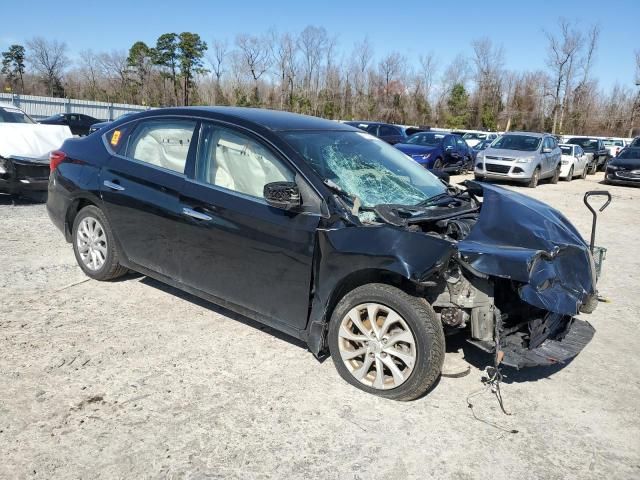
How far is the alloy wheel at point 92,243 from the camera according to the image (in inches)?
192

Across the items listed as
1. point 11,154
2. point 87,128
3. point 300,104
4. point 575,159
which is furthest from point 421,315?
point 300,104

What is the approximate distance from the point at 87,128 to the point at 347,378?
3072 cm

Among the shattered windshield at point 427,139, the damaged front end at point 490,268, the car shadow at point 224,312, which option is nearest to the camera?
the damaged front end at point 490,268

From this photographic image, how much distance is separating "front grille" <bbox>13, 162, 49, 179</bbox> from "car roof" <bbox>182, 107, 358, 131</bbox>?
4.64 metres

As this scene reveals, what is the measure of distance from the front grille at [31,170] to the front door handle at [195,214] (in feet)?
17.9

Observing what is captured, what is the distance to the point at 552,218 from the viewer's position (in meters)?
4.07

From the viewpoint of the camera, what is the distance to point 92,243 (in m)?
4.96

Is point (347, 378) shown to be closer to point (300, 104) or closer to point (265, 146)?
point (265, 146)

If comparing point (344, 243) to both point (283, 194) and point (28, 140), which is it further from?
point (28, 140)

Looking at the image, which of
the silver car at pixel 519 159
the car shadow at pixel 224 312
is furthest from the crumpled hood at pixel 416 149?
the car shadow at pixel 224 312

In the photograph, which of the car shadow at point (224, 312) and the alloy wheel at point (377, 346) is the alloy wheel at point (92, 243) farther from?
the alloy wheel at point (377, 346)

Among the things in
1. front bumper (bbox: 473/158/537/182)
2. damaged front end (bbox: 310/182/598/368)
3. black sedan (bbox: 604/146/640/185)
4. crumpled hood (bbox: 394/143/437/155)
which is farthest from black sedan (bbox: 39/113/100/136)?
damaged front end (bbox: 310/182/598/368)

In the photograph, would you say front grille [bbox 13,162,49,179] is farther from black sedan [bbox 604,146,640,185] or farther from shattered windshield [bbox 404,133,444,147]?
black sedan [bbox 604,146,640,185]

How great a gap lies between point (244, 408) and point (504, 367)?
196 centimetres
